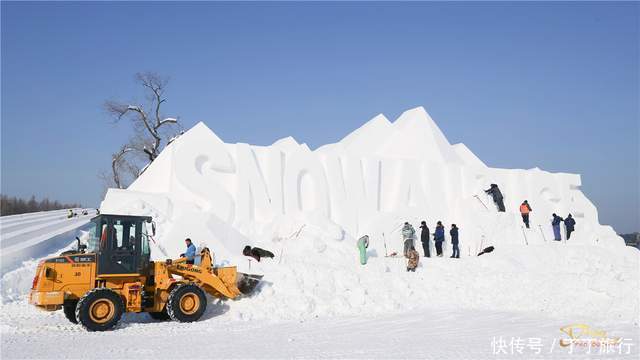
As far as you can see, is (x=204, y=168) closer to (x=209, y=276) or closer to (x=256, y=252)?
(x=256, y=252)

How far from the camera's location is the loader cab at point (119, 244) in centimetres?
974

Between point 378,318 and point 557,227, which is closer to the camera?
point 378,318

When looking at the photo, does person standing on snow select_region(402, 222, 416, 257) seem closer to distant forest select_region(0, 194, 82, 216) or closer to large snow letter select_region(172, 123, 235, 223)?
large snow letter select_region(172, 123, 235, 223)

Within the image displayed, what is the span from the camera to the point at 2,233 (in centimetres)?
2170

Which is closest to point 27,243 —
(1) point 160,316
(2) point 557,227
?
(1) point 160,316

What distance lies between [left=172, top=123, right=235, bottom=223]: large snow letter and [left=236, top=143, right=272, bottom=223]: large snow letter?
0.35 metres

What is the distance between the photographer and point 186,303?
10094mm

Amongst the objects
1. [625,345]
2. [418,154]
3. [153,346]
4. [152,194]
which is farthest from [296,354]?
[418,154]

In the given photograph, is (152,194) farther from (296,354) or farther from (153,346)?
(296,354)

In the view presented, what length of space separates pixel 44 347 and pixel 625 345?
8444 mm

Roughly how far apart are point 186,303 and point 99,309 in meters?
1.59

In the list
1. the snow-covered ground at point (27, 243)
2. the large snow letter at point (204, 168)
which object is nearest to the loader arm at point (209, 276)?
the snow-covered ground at point (27, 243)

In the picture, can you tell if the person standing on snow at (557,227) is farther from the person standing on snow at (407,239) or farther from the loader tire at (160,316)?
the loader tire at (160,316)

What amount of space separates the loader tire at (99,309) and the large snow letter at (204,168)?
10474 millimetres
